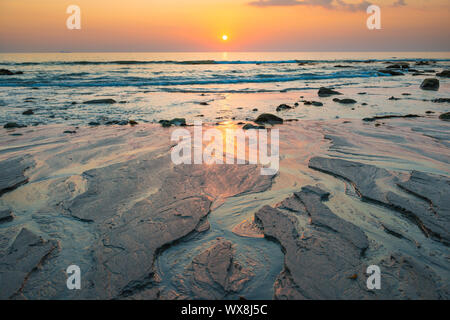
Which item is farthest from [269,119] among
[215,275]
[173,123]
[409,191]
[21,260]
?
[21,260]

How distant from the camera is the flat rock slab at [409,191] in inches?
105

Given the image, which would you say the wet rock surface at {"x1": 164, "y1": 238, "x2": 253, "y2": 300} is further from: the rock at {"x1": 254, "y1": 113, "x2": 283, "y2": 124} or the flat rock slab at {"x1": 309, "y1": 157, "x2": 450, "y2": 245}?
the rock at {"x1": 254, "y1": 113, "x2": 283, "y2": 124}

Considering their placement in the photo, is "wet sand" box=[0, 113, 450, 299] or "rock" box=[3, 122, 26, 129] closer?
"wet sand" box=[0, 113, 450, 299]

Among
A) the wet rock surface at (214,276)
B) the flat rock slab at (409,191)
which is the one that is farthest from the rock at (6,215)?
the flat rock slab at (409,191)

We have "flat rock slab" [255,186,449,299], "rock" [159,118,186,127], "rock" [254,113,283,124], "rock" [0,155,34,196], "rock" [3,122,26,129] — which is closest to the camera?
"flat rock slab" [255,186,449,299]

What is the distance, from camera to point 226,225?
279 centimetres

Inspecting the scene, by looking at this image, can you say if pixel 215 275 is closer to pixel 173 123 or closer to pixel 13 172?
pixel 13 172

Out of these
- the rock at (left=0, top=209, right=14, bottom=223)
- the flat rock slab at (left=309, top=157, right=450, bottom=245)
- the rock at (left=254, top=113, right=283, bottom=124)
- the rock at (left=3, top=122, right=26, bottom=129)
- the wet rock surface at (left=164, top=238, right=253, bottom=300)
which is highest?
the rock at (left=254, top=113, right=283, bottom=124)

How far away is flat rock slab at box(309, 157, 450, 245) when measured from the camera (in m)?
2.66

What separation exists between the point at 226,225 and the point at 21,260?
5.89ft

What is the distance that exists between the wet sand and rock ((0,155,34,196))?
5 cm

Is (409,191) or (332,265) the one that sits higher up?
(409,191)

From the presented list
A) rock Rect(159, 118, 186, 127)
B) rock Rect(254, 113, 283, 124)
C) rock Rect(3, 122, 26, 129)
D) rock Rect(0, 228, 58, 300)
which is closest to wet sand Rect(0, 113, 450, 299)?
rock Rect(0, 228, 58, 300)

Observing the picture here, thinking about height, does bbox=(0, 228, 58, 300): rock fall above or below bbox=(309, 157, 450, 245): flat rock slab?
below
